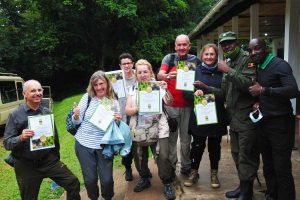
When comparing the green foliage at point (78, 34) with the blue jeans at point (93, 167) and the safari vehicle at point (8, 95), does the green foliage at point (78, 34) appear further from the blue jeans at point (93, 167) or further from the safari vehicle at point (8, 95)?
the blue jeans at point (93, 167)

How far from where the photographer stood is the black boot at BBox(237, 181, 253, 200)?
4.20 m

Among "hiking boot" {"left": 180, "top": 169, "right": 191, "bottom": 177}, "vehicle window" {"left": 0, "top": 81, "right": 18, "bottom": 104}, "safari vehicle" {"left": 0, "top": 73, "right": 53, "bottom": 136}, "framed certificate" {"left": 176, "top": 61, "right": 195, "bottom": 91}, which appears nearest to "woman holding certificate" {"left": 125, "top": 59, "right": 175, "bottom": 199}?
"framed certificate" {"left": 176, "top": 61, "right": 195, "bottom": 91}

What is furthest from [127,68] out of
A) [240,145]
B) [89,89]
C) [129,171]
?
[240,145]

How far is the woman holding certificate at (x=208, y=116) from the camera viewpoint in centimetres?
463

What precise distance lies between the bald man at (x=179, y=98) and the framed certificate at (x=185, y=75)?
10 cm

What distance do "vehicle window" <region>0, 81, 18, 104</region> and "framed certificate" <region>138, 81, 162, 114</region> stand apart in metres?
10.4

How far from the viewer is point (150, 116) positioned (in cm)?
466

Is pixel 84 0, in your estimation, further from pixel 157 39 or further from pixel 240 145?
pixel 240 145

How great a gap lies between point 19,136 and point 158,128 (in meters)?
1.64

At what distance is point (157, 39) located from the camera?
79.9 feet

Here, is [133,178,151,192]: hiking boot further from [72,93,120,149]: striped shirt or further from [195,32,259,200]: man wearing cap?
[195,32,259,200]: man wearing cap

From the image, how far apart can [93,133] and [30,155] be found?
29.7 inches

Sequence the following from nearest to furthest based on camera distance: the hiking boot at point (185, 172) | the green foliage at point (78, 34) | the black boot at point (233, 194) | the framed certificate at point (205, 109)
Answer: the black boot at point (233, 194)
the framed certificate at point (205, 109)
the hiking boot at point (185, 172)
the green foliage at point (78, 34)

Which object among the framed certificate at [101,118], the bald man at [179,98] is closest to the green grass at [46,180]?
the bald man at [179,98]
